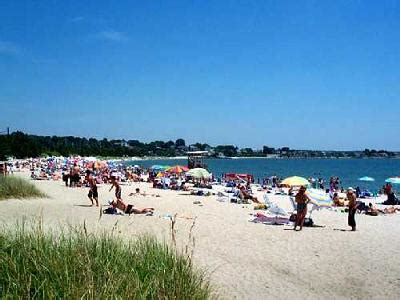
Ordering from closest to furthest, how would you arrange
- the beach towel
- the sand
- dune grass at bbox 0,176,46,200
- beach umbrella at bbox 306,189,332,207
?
1. the sand
2. the beach towel
3. beach umbrella at bbox 306,189,332,207
4. dune grass at bbox 0,176,46,200

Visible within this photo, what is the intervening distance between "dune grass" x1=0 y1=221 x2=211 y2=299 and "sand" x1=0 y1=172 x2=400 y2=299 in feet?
1.51

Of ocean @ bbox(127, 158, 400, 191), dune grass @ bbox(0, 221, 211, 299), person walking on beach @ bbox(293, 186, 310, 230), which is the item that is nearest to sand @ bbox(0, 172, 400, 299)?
person walking on beach @ bbox(293, 186, 310, 230)

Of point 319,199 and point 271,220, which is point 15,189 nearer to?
A: point 271,220

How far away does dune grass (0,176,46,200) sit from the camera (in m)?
17.3

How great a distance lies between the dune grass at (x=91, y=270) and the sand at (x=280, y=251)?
461 millimetres

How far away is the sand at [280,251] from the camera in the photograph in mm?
7164

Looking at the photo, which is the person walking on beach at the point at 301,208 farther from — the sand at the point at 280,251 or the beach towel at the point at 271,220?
the beach towel at the point at 271,220

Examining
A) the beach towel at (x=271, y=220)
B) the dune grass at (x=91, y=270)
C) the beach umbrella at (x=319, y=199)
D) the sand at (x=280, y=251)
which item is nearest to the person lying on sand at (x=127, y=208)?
the sand at (x=280, y=251)

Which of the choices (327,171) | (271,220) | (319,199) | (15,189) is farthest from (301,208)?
(327,171)

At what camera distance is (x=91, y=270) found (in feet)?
13.9

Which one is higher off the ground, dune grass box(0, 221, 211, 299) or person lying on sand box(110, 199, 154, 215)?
dune grass box(0, 221, 211, 299)

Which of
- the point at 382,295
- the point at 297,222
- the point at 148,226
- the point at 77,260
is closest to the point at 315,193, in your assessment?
the point at 297,222

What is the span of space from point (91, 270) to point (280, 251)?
20.9 feet

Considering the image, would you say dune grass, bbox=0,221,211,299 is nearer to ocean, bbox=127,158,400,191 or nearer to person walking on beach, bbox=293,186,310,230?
person walking on beach, bbox=293,186,310,230
